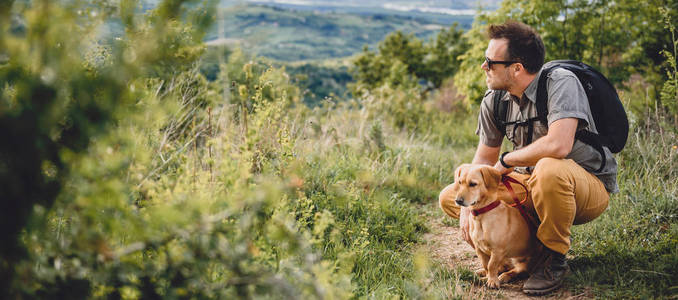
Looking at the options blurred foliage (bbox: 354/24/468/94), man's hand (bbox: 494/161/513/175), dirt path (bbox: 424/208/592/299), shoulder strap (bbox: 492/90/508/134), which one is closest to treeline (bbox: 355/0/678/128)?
dirt path (bbox: 424/208/592/299)

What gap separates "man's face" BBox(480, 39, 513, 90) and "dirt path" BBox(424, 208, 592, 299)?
142cm

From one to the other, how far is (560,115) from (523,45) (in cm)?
59

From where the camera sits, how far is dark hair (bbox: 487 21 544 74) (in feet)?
10.2

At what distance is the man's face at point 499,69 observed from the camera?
124 inches

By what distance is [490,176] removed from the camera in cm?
289

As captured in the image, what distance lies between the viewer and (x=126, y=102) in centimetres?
131

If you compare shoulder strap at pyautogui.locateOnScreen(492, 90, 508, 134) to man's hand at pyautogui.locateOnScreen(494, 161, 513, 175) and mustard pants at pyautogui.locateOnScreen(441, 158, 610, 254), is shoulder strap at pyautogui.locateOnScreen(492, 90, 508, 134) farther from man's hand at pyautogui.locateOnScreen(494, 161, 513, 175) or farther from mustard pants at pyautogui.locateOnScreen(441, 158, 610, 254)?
mustard pants at pyautogui.locateOnScreen(441, 158, 610, 254)

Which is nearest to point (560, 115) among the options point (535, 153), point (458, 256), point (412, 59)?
point (535, 153)

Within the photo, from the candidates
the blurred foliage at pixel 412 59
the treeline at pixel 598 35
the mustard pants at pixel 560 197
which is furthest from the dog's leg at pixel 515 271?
the blurred foliage at pixel 412 59

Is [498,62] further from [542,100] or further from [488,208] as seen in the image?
[488,208]

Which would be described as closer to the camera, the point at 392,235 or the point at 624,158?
the point at 392,235

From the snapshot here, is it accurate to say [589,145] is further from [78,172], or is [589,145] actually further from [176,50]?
[78,172]

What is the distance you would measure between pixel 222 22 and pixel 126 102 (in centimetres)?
44

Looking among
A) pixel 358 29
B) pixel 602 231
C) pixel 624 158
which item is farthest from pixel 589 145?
pixel 358 29
